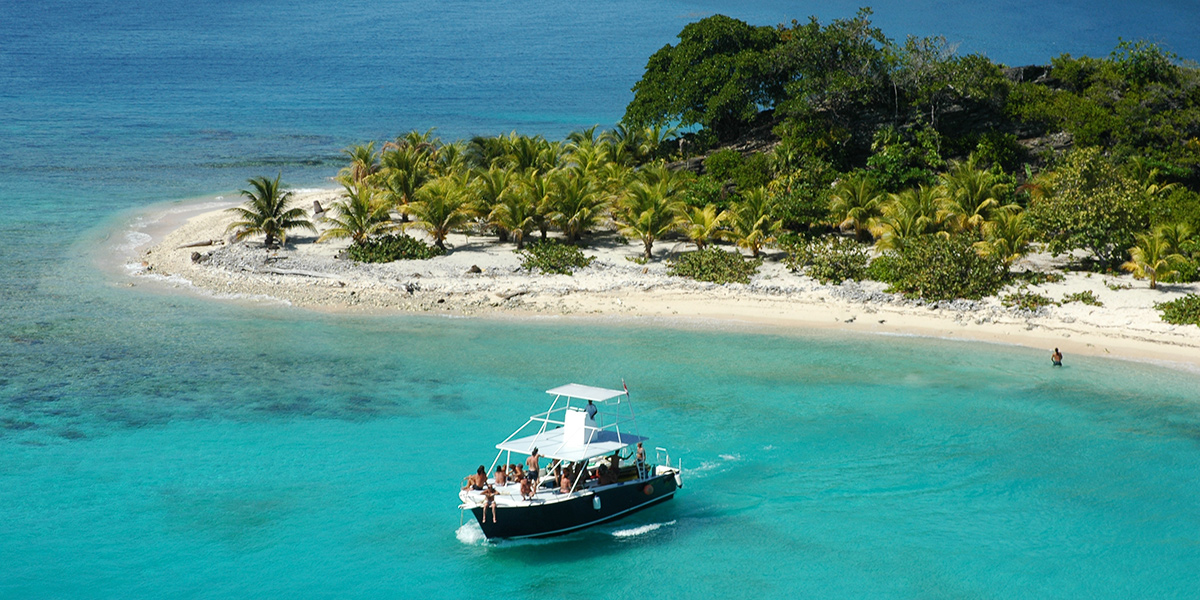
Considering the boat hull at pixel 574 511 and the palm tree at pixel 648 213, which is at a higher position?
the palm tree at pixel 648 213

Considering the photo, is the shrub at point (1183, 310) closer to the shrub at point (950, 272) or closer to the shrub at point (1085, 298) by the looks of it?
the shrub at point (1085, 298)

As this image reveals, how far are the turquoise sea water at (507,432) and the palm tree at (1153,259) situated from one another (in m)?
5.54

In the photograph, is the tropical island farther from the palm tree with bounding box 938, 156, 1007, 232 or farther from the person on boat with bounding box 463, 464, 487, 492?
the person on boat with bounding box 463, 464, 487, 492

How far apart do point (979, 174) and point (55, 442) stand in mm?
33649

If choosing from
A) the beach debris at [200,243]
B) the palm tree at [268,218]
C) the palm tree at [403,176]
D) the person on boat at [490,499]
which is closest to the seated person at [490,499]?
the person on boat at [490,499]

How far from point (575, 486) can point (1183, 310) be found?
23484 millimetres

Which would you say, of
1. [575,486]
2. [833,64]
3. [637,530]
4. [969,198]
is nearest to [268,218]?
[833,64]

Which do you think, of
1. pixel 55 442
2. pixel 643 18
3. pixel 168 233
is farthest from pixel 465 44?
pixel 55 442

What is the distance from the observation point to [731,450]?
25.4 m

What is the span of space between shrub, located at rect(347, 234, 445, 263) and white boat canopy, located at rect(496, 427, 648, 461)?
2011 centimetres

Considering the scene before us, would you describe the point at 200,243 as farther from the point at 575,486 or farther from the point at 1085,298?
the point at 1085,298

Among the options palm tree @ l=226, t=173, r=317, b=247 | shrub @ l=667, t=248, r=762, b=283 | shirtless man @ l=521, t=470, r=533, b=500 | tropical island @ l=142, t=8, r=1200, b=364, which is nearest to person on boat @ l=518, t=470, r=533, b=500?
shirtless man @ l=521, t=470, r=533, b=500

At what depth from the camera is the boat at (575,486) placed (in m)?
20.7

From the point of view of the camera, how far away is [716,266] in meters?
38.9
